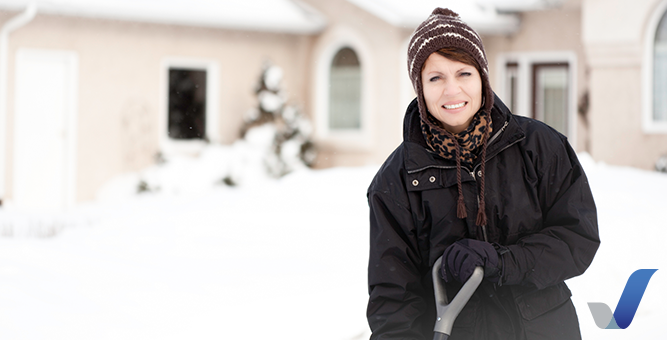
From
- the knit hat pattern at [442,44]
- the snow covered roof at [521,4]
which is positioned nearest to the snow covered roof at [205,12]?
the snow covered roof at [521,4]

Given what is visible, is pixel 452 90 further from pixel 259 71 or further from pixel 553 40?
pixel 259 71

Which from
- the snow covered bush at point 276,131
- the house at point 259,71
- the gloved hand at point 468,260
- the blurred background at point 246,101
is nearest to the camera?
the gloved hand at point 468,260

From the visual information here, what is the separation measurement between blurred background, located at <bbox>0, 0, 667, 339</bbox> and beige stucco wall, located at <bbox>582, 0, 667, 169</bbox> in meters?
0.02

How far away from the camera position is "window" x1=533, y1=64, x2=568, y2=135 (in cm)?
1152

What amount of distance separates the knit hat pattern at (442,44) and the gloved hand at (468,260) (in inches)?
14.7

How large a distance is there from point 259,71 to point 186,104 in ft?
4.80

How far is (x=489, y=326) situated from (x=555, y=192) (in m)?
0.41

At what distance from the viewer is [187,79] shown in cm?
1205

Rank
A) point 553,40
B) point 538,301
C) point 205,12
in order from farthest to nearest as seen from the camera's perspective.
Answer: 1. point 205,12
2. point 553,40
3. point 538,301

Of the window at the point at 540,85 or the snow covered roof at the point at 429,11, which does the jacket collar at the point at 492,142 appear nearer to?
the snow covered roof at the point at 429,11

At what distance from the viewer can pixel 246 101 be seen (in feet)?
40.8

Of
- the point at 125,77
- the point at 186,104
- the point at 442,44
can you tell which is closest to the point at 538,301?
the point at 442,44

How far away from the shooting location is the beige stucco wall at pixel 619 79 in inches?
378

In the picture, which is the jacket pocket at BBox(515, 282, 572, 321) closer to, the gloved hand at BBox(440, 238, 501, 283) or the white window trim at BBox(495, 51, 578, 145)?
the gloved hand at BBox(440, 238, 501, 283)
